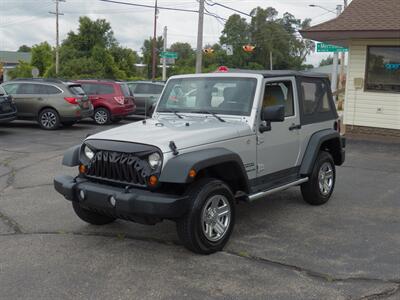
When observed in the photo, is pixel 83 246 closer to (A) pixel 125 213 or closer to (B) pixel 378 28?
(A) pixel 125 213

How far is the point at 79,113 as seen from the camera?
15.9m

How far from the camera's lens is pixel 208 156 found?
4625mm

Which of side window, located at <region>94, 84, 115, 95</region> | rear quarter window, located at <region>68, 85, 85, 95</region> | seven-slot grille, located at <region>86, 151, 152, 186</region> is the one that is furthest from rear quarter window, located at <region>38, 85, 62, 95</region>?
seven-slot grille, located at <region>86, 151, 152, 186</region>

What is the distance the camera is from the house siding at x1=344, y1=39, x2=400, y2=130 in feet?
44.4

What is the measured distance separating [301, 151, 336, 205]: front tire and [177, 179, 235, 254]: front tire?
6.12ft

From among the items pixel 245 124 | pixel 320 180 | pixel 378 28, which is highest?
pixel 378 28

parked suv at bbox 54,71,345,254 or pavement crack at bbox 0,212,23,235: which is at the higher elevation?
parked suv at bbox 54,71,345,254

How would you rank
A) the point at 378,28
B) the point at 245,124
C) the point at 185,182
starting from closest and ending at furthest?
the point at 185,182 → the point at 245,124 → the point at 378,28

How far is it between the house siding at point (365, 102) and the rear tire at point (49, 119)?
8916mm

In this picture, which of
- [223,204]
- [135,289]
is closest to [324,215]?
[223,204]

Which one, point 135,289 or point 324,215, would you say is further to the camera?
point 324,215

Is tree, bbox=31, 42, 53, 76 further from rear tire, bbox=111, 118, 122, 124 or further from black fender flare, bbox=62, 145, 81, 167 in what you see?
black fender flare, bbox=62, 145, 81, 167

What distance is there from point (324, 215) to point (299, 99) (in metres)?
1.51

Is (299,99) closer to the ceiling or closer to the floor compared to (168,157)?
closer to the ceiling
